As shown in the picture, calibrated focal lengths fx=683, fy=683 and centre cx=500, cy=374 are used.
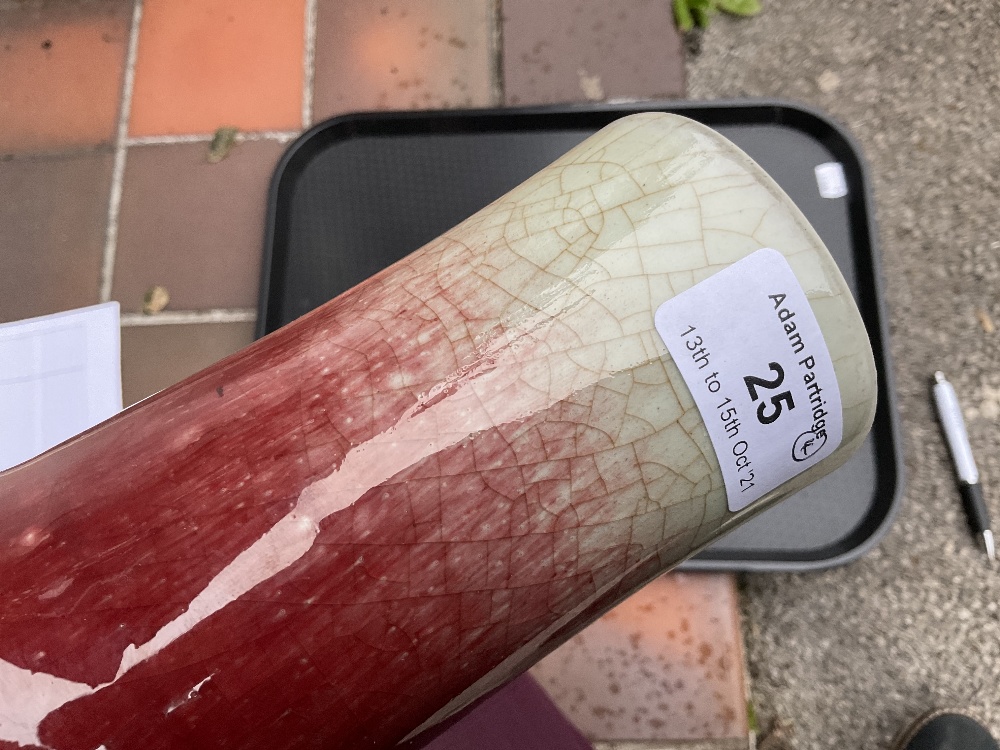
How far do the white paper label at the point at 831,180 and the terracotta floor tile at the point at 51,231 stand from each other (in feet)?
2.53

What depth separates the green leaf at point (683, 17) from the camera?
79cm

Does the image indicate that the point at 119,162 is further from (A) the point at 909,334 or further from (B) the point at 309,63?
(A) the point at 909,334

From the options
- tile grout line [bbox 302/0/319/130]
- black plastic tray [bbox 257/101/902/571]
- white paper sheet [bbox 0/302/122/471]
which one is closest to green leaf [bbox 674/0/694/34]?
black plastic tray [bbox 257/101/902/571]

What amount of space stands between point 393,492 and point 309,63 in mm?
727

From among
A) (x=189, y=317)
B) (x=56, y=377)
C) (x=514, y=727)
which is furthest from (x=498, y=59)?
(x=514, y=727)

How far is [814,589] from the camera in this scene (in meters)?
0.65

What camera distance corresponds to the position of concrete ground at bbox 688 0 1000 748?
2.10 ft

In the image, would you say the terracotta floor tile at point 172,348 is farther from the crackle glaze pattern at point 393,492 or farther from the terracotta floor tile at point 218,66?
the crackle glaze pattern at point 393,492

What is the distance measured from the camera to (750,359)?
0.25 m

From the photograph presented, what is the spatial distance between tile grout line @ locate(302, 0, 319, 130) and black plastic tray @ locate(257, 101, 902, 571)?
11 centimetres

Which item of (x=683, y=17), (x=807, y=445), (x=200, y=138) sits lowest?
(x=807, y=445)

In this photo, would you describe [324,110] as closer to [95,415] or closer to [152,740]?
[95,415]

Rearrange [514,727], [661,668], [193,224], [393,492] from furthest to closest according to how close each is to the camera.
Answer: [193,224], [661,668], [514,727], [393,492]

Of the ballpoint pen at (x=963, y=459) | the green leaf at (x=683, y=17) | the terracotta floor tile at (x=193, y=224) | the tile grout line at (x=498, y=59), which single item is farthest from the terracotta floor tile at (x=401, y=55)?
the ballpoint pen at (x=963, y=459)
